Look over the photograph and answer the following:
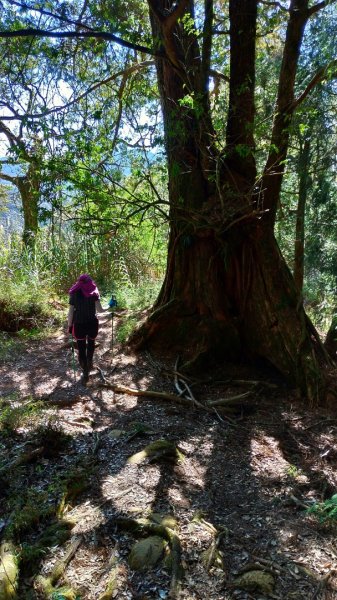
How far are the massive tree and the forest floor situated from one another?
604mm

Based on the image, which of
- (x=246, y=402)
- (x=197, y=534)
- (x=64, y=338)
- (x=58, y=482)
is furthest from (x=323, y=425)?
(x=64, y=338)

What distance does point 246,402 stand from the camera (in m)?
5.71

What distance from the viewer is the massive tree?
561 cm

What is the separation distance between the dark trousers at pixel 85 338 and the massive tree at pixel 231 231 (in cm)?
99

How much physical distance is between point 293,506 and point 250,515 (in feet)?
1.36

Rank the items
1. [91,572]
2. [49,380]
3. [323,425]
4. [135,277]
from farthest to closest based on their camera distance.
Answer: [135,277]
[49,380]
[323,425]
[91,572]

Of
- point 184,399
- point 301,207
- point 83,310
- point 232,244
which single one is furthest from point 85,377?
point 301,207

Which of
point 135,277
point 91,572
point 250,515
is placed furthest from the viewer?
point 135,277

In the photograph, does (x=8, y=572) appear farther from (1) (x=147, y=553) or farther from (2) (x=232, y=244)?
(2) (x=232, y=244)

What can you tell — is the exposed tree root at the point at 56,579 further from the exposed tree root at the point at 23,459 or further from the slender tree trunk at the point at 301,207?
the slender tree trunk at the point at 301,207

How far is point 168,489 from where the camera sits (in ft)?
12.0

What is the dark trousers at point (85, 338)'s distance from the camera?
589cm

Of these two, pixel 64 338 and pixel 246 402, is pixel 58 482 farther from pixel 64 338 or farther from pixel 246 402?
pixel 64 338

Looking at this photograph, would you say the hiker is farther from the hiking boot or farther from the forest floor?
the forest floor
